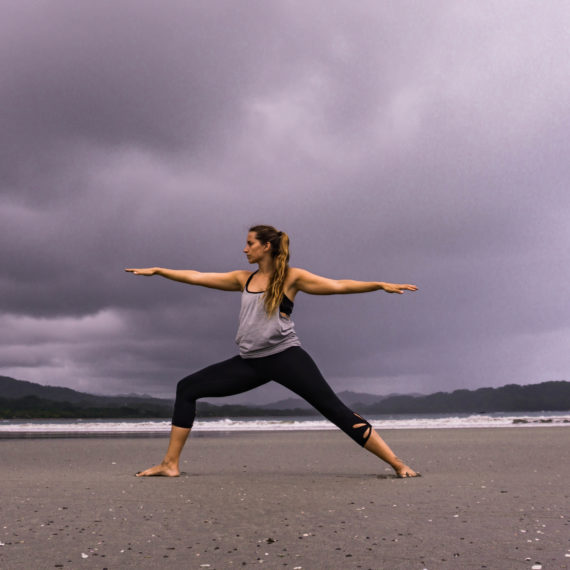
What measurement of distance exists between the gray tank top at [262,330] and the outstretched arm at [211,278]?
1.12 ft

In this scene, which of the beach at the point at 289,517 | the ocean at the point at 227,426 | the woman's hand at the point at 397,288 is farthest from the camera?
the ocean at the point at 227,426

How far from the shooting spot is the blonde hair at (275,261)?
551cm

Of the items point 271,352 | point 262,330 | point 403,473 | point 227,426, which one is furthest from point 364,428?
point 227,426

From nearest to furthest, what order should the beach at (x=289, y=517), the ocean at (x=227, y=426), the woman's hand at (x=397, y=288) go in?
the beach at (x=289, y=517) < the woman's hand at (x=397, y=288) < the ocean at (x=227, y=426)

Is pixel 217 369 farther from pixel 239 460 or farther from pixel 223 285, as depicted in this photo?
pixel 239 460

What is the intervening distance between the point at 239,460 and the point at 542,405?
95.6m

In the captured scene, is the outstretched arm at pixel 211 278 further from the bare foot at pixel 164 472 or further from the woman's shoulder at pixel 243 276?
the bare foot at pixel 164 472

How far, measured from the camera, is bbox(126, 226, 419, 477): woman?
18.1 ft

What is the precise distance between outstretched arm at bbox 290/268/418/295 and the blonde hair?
136 mm

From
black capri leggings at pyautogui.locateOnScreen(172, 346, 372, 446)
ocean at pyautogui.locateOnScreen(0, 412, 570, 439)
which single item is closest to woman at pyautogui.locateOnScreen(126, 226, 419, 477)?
black capri leggings at pyautogui.locateOnScreen(172, 346, 372, 446)

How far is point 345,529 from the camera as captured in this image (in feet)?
11.1

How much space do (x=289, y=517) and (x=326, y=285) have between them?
241 cm

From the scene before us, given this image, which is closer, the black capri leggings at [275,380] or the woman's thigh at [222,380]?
the black capri leggings at [275,380]

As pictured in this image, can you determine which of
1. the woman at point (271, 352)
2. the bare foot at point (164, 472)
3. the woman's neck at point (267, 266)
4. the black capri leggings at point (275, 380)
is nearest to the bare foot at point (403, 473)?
the woman at point (271, 352)
